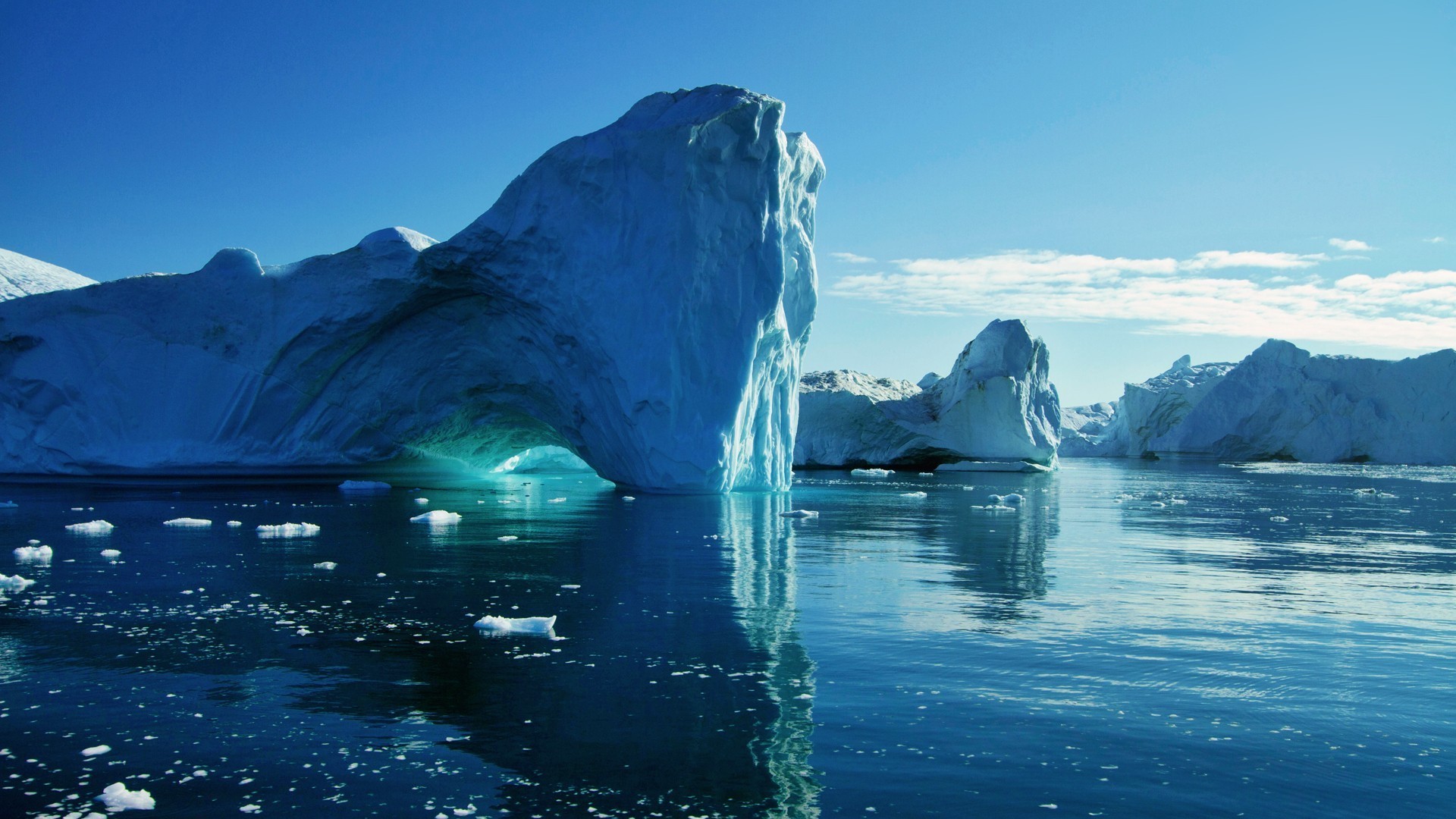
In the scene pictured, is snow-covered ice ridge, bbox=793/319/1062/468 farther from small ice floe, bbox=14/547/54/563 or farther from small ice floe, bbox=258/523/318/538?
small ice floe, bbox=14/547/54/563

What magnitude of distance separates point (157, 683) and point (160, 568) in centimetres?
424

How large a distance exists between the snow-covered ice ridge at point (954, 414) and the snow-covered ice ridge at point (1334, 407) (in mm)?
15605

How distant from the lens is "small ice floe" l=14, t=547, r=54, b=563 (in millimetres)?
8805

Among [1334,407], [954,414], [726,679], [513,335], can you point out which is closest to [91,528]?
[726,679]

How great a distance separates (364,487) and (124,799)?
19.5 meters

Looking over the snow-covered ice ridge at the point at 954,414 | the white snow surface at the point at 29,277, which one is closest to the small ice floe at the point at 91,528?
the white snow surface at the point at 29,277

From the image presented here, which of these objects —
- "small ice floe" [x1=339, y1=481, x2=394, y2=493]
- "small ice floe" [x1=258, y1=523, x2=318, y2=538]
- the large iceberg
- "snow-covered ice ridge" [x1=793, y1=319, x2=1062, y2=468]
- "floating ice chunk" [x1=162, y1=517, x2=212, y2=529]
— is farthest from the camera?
the large iceberg

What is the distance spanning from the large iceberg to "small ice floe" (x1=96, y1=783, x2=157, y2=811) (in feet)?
178

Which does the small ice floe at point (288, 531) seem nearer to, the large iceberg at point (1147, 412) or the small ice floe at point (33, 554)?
the small ice floe at point (33, 554)

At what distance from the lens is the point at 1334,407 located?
46.9 metres

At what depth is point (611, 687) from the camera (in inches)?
188

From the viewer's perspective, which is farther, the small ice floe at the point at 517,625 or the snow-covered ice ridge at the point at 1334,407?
the snow-covered ice ridge at the point at 1334,407

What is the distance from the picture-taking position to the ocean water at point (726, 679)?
349 cm

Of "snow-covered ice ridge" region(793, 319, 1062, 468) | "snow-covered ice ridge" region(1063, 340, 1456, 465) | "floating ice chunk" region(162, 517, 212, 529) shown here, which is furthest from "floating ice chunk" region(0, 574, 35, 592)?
"snow-covered ice ridge" region(1063, 340, 1456, 465)
